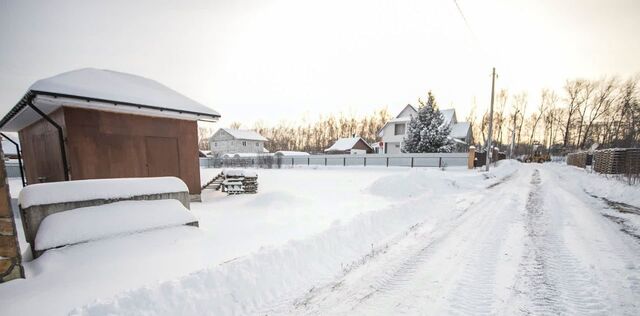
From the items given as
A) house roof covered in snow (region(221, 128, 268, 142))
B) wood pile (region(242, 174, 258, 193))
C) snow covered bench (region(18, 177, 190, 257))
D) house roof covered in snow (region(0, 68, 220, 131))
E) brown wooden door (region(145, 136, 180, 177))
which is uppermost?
house roof covered in snow (region(221, 128, 268, 142))

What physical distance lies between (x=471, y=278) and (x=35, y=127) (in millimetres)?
14280

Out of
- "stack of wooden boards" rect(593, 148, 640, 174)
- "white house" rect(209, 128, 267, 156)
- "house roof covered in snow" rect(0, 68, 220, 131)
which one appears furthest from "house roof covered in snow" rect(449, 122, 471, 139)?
"white house" rect(209, 128, 267, 156)

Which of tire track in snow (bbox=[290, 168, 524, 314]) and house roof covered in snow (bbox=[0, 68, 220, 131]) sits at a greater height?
house roof covered in snow (bbox=[0, 68, 220, 131])

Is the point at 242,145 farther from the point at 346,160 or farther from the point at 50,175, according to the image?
the point at 50,175

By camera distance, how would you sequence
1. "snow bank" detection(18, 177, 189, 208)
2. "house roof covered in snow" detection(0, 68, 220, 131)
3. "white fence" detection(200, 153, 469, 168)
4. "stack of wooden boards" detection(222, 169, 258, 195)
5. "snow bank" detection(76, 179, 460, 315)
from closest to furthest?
"snow bank" detection(76, 179, 460, 315), "snow bank" detection(18, 177, 189, 208), "house roof covered in snow" detection(0, 68, 220, 131), "stack of wooden boards" detection(222, 169, 258, 195), "white fence" detection(200, 153, 469, 168)

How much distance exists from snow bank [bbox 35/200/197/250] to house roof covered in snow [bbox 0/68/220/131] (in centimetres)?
378

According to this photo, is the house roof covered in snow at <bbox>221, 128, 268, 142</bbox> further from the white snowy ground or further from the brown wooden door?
the white snowy ground

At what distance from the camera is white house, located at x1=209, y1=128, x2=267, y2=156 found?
4766 centimetres

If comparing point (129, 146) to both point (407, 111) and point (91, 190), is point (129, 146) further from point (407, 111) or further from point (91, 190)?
point (407, 111)

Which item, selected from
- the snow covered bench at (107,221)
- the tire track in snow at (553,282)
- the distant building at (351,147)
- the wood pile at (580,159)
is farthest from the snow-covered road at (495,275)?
the distant building at (351,147)

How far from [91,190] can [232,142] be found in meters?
46.0

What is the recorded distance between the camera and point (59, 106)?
6285 millimetres

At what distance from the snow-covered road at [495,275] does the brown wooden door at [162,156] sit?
7329 millimetres

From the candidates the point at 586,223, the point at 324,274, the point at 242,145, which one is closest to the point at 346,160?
the point at 586,223
